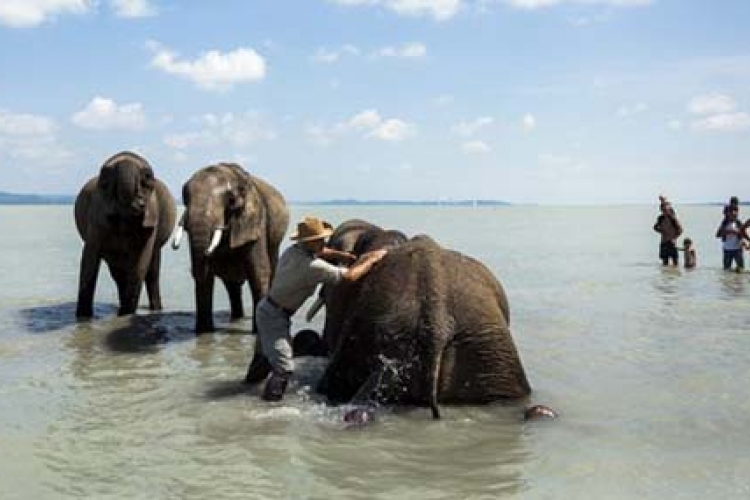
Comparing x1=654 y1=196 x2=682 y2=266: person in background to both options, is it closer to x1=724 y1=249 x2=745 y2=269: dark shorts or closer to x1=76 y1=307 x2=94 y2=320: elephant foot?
x1=724 y1=249 x2=745 y2=269: dark shorts

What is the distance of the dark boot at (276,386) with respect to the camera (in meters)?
8.84

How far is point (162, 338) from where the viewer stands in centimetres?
1288

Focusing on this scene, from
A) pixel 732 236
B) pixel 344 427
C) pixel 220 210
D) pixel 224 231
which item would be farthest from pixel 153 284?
pixel 732 236

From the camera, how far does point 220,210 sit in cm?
1209

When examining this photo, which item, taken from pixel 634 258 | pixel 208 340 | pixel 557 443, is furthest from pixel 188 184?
pixel 634 258

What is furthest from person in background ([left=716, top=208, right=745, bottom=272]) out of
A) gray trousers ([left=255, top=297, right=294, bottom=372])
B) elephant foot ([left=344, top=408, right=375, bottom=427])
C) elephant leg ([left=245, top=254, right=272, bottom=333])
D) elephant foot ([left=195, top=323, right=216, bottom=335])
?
elephant foot ([left=344, top=408, right=375, bottom=427])

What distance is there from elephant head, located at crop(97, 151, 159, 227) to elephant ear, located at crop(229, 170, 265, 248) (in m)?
1.82

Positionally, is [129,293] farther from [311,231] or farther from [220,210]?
[311,231]

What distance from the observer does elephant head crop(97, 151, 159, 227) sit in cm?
1359

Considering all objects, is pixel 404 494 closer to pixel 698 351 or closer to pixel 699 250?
pixel 698 351

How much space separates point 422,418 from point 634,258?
1069 inches

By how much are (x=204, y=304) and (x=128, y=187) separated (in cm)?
201

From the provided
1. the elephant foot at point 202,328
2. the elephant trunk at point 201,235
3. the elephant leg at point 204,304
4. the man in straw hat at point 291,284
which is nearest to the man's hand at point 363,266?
the man in straw hat at point 291,284

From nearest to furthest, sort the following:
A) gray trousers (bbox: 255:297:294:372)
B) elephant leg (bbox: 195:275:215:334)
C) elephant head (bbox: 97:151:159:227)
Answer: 1. gray trousers (bbox: 255:297:294:372)
2. elephant leg (bbox: 195:275:215:334)
3. elephant head (bbox: 97:151:159:227)
